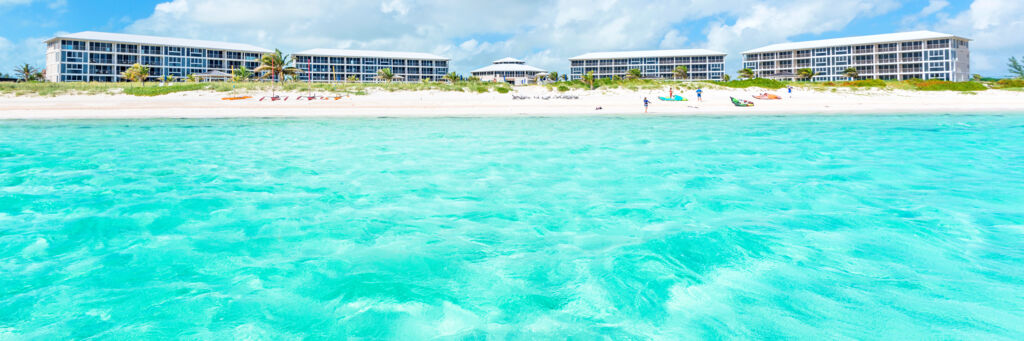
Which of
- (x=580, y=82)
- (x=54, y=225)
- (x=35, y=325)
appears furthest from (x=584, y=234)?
(x=580, y=82)

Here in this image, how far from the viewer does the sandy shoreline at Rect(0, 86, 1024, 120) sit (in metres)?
34.5

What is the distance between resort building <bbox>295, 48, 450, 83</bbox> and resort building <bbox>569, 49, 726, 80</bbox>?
102 ft

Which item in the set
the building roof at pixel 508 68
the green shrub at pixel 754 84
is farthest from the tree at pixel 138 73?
the green shrub at pixel 754 84

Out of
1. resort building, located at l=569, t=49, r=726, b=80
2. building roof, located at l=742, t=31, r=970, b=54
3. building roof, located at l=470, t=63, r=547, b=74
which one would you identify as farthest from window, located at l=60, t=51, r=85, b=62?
building roof, located at l=742, t=31, r=970, b=54

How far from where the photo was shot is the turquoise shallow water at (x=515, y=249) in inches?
169

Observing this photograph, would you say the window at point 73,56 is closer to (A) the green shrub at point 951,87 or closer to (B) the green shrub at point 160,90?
(B) the green shrub at point 160,90

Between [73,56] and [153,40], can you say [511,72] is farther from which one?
[73,56]

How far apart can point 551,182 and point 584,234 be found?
12.7ft

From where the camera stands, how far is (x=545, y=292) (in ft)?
15.8

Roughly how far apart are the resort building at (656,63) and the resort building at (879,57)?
8.73 meters

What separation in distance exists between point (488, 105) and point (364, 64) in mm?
71645

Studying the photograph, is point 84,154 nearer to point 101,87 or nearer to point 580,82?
point 101,87

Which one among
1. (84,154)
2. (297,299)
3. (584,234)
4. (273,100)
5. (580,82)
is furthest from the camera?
(580,82)

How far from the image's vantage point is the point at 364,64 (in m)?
105
